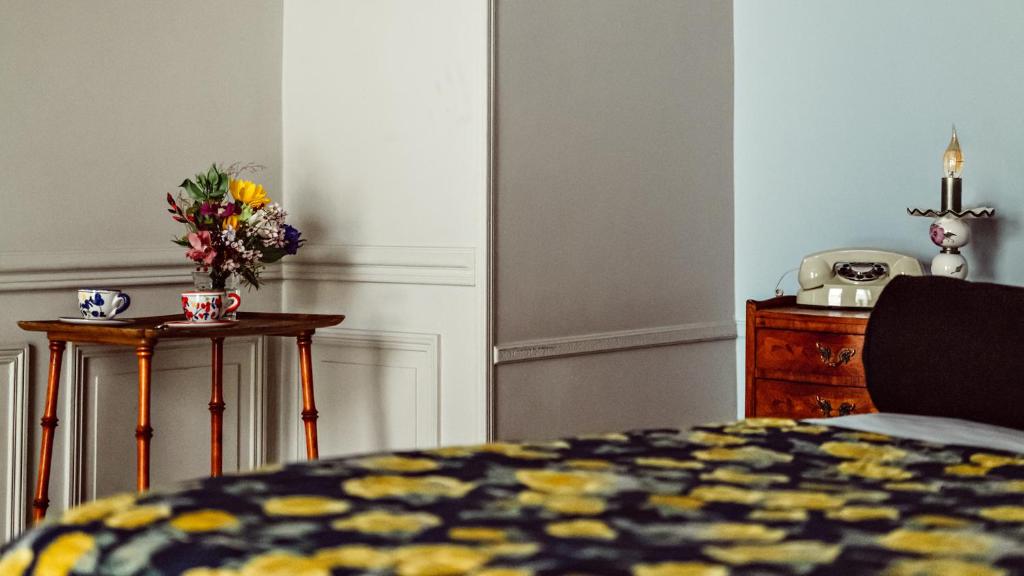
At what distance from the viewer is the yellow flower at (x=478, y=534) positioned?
104 cm

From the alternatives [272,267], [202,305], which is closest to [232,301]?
[202,305]

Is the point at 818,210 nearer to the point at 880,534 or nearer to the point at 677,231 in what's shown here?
the point at 677,231

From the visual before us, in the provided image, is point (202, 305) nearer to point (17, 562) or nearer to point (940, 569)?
point (17, 562)

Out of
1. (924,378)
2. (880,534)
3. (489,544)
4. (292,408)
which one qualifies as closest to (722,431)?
(924,378)

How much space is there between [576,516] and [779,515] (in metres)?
0.19

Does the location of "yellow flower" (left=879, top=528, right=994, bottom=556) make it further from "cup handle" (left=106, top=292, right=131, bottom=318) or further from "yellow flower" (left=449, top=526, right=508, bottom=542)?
"cup handle" (left=106, top=292, right=131, bottom=318)

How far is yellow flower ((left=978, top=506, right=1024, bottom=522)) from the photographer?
1129 millimetres

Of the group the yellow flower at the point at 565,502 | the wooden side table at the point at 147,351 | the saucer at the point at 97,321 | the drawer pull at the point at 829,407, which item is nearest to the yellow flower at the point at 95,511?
the yellow flower at the point at 565,502

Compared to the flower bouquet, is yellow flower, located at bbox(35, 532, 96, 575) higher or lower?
lower

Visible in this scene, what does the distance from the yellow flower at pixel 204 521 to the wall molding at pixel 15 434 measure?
2185 millimetres

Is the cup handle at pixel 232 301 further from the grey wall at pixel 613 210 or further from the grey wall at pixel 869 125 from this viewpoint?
the grey wall at pixel 869 125

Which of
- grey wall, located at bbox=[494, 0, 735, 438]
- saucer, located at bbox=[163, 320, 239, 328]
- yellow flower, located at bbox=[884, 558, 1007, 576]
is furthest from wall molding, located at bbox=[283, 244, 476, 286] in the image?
yellow flower, located at bbox=[884, 558, 1007, 576]

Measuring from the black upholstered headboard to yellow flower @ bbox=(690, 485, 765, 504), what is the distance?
681 millimetres

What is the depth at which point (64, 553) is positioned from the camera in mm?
1116
